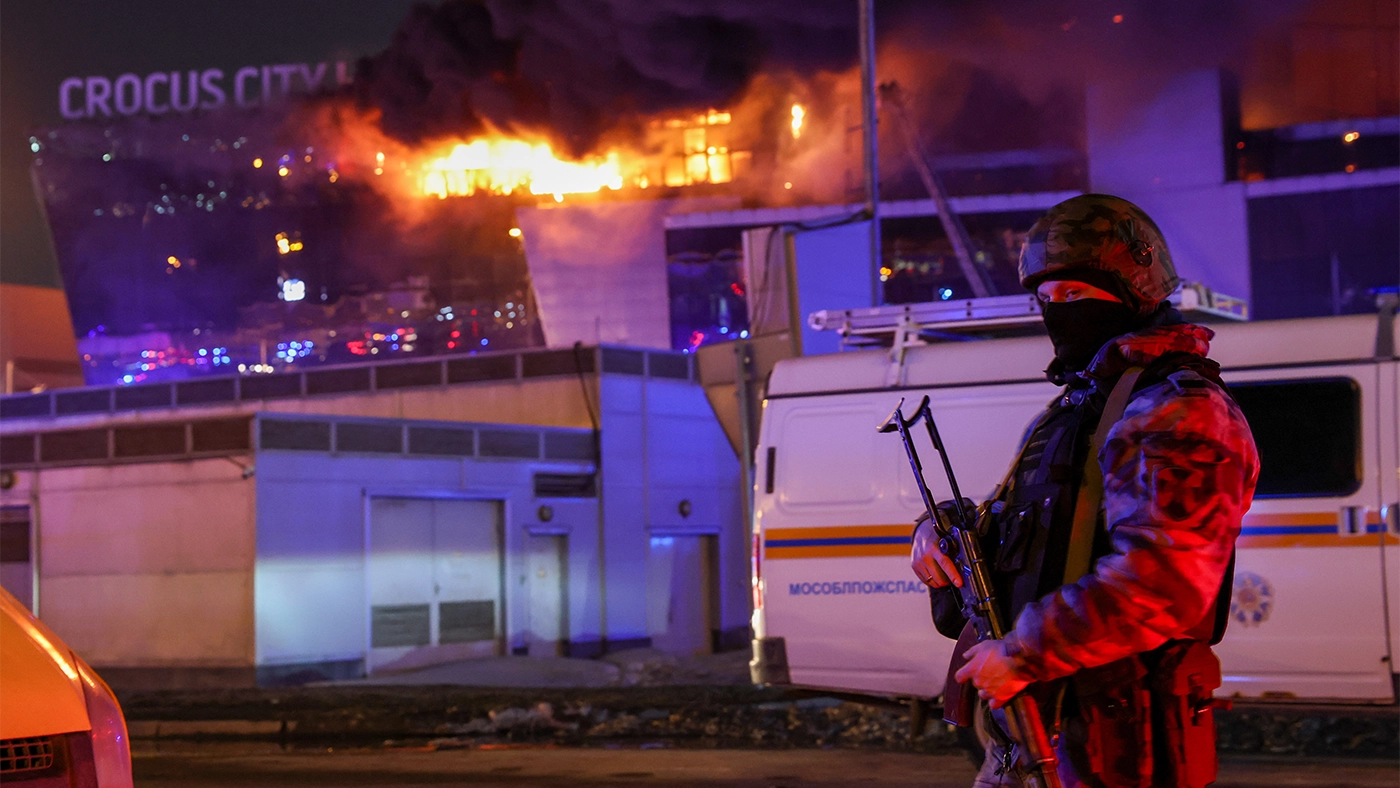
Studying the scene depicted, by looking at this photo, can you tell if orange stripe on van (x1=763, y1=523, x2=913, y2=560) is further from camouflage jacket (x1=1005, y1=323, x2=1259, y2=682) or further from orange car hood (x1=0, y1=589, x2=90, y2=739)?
camouflage jacket (x1=1005, y1=323, x2=1259, y2=682)

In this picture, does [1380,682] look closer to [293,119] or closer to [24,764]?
[24,764]

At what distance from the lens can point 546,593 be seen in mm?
21109

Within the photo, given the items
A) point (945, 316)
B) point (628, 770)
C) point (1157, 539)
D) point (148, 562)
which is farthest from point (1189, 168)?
point (1157, 539)

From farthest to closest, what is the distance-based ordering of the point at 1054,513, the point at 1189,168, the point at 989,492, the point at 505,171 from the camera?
the point at 505,171, the point at 1189,168, the point at 989,492, the point at 1054,513

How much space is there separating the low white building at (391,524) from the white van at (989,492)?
402 inches

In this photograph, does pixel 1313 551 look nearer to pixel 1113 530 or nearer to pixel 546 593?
pixel 1113 530

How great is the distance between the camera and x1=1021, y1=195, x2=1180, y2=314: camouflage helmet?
268cm

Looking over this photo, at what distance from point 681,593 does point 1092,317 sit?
67.7 feet

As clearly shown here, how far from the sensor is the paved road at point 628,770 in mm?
8188

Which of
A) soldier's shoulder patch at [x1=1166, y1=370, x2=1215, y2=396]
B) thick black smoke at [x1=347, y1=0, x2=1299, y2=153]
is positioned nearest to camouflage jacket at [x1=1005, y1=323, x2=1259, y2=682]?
soldier's shoulder patch at [x1=1166, y1=370, x2=1215, y2=396]

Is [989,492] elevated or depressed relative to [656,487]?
elevated

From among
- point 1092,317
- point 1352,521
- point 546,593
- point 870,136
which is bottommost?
point 546,593

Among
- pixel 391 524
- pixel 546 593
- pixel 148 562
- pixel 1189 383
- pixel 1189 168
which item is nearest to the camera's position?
pixel 1189 383

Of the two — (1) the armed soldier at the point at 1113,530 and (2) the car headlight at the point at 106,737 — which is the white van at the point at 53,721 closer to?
(2) the car headlight at the point at 106,737
